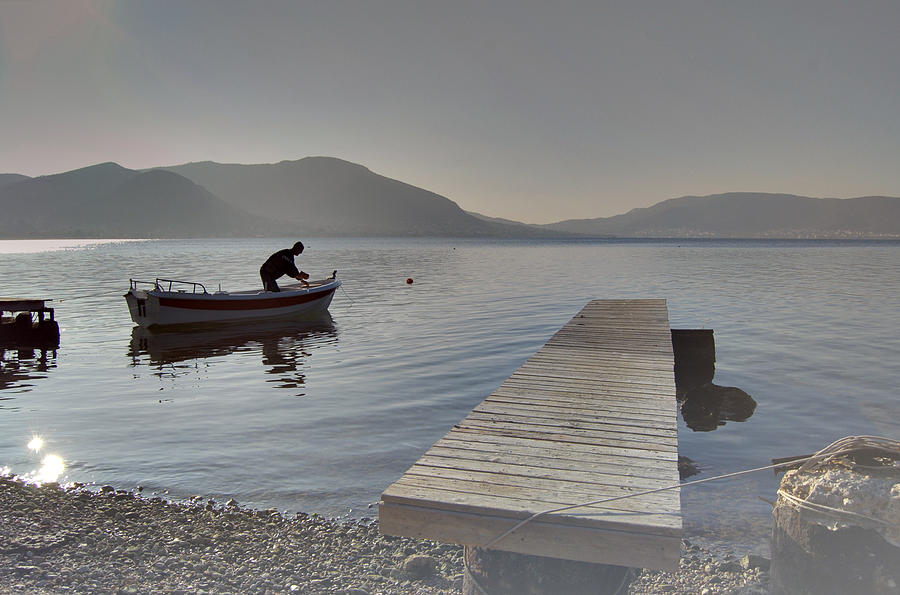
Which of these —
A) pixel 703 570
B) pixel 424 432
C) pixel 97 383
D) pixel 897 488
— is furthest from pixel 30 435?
pixel 897 488

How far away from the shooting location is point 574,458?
5.28 meters

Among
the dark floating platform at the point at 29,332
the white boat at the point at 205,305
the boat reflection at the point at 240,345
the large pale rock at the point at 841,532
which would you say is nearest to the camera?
A: the large pale rock at the point at 841,532

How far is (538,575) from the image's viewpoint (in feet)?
14.4

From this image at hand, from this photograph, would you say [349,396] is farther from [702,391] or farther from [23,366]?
[23,366]

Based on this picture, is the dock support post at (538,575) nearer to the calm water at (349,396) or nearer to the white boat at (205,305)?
the calm water at (349,396)

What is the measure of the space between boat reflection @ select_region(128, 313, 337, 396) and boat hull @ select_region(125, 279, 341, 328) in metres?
0.39

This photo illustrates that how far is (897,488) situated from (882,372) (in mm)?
13698

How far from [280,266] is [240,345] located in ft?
16.9

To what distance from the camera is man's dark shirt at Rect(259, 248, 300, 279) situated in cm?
2367

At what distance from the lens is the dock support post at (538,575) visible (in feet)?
14.3

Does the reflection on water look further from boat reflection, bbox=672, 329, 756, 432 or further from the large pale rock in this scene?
boat reflection, bbox=672, 329, 756, 432

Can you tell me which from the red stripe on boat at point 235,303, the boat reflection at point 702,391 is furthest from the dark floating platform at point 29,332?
the boat reflection at point 702,391

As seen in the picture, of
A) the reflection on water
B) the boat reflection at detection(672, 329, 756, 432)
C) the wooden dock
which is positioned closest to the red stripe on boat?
the reflection on water

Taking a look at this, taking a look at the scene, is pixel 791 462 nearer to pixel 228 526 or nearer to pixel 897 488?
pixel 897 488
